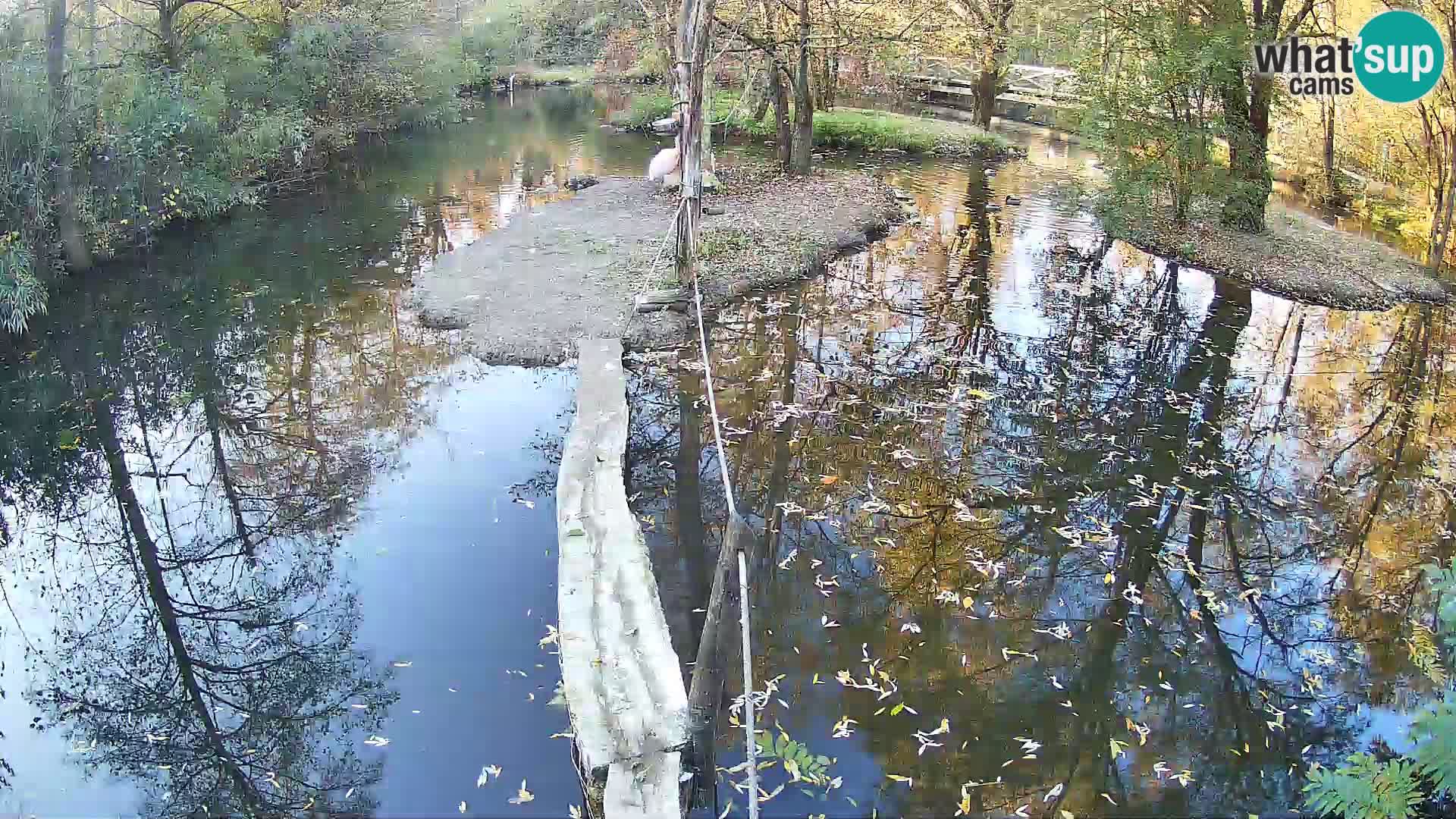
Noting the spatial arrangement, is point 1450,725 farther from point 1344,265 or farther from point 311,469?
point 1344,265

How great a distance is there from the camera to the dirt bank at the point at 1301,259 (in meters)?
12.5

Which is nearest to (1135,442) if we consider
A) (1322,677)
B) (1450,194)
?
(1322,677)

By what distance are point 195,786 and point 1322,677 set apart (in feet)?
19.2

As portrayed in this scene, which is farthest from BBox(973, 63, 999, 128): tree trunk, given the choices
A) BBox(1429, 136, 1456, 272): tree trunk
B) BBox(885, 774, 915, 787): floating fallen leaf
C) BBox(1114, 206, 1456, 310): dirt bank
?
BBox(885, 774, 915, 787): floating fallen leaf

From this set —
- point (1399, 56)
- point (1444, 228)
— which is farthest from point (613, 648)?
point (1399, 56)

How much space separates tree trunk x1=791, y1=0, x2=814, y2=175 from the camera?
661 inches

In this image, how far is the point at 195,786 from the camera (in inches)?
179

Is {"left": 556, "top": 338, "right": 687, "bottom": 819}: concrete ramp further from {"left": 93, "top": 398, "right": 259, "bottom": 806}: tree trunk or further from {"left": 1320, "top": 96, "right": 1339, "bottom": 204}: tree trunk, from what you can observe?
{"left": 1320, "top": 96, "right": 1339, "bottom": 204}: tree trunk

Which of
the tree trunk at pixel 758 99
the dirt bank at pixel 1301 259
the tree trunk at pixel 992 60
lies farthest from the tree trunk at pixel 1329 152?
the tree trunk at pixel 758 99

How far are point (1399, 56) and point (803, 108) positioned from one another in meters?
9.49

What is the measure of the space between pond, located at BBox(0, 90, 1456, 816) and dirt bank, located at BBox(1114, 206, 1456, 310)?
2.29 feet

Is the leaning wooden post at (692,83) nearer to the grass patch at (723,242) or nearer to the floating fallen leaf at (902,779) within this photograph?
the grass patch at (723,242)

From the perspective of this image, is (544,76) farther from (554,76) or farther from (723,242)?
(723,242)

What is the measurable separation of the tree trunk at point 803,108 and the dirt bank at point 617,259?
38.3 inches
